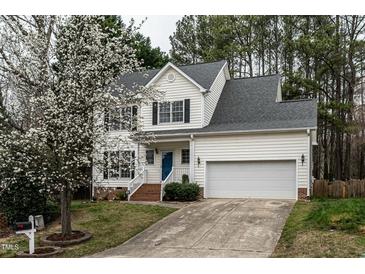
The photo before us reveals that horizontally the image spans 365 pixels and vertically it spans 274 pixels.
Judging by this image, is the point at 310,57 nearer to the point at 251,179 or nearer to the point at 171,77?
the point at 171,77

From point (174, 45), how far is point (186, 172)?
1736 cm

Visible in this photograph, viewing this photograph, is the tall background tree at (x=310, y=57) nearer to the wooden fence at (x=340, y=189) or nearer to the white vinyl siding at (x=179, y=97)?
the wooden fence at (x=340, y=189)

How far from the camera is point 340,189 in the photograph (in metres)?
16.6

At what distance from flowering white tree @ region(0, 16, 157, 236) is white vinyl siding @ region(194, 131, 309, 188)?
→ 709cm

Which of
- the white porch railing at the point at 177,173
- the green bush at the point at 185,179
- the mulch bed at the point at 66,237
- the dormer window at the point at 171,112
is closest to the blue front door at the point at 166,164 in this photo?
the white porch railing at the point at 177,173

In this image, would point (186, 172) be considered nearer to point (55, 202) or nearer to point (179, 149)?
point (179, 149)

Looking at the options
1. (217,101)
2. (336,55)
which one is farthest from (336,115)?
(217,101)

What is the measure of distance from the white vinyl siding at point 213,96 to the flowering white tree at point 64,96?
7861 millimetres

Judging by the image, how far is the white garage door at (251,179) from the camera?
1723 cm

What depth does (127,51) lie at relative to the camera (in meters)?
12.1

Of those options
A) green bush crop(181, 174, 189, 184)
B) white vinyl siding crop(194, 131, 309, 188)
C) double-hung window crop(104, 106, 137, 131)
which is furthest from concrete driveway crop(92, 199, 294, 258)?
double-hung window crop(104, 106, 137, 131)

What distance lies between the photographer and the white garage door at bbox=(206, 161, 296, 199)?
1723 cm

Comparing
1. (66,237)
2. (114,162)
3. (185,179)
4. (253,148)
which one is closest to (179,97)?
(185,179)

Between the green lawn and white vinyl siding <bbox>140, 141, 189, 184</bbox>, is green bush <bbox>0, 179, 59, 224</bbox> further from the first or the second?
the green lawn
